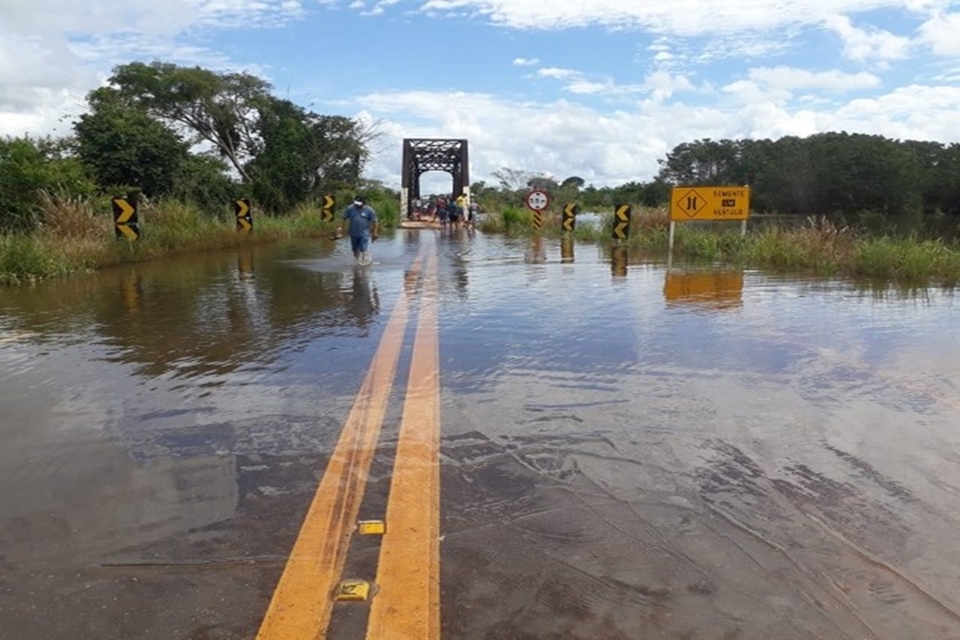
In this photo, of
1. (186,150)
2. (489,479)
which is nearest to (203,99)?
(186,150)

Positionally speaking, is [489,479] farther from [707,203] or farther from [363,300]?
[707,203]

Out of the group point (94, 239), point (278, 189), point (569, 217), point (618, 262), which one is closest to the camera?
point (94, 239)

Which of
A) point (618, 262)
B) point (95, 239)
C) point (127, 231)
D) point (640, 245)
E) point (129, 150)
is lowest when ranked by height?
point (618, 262)

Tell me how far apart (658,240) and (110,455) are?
56.1 ft

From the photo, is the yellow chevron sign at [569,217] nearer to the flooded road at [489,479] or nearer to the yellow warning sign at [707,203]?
the yellow warning sign at [707,203]

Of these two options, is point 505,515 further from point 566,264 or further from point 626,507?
point 566,264

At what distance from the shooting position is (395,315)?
332 inches

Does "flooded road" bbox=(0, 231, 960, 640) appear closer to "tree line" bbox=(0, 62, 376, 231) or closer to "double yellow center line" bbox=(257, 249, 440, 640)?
"double yellow center line" bbox=(257, 249, 440, 640)

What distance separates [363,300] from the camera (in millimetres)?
9719

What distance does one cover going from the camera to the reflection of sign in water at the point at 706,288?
8977mm

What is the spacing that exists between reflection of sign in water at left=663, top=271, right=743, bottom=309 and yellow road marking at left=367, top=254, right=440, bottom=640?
511 centimetres

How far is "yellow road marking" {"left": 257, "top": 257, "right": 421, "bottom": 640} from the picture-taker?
2.36 meters

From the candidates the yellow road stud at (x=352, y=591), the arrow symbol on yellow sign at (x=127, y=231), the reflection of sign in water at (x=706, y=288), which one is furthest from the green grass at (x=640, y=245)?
the yellow road stud at (x=352, y=591)

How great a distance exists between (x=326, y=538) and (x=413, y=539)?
34 centimetres
